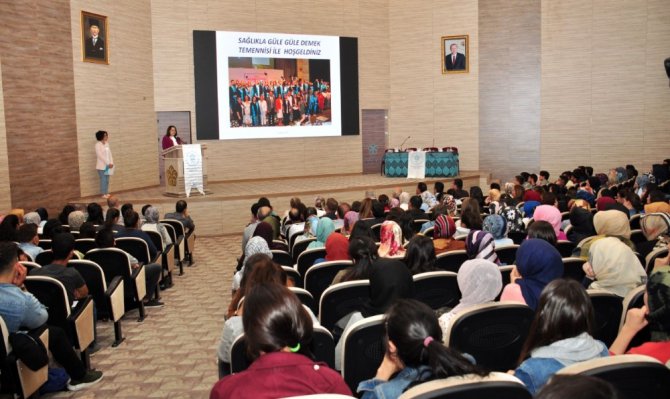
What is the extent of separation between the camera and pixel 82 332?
464cm

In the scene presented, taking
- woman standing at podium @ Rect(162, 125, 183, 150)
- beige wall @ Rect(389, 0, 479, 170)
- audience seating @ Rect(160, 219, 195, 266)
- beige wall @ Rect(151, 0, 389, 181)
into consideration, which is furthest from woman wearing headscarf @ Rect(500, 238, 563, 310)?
beige wall @ Rect(389, 0, 479, 170)

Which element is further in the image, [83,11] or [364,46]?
[364,46]

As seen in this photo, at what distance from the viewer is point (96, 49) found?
41.1ft

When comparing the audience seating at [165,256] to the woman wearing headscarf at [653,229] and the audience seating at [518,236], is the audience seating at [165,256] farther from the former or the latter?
the woman wearing headscarf at [653,229]

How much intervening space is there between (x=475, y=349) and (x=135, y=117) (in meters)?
12.1

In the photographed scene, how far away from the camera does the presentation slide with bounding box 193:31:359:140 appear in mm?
14531

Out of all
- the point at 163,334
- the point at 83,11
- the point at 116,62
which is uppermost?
the point at 83,11

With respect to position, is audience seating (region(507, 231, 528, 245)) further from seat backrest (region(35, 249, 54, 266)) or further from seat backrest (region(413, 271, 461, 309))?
seat backrest (region(35, 249, 54, 266))

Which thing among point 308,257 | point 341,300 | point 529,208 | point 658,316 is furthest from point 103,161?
point 658,316

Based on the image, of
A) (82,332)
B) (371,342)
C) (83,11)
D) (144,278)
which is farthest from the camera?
(83,11)

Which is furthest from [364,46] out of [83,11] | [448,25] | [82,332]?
[82,332]

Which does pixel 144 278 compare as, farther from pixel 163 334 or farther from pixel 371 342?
pixel 371 342

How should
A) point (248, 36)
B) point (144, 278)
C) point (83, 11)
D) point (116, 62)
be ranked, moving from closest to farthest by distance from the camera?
point (144, 278), point (83, 11), point (116, 62), point (248, 36)

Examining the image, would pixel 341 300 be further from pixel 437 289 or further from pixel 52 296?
pixel 52 296
